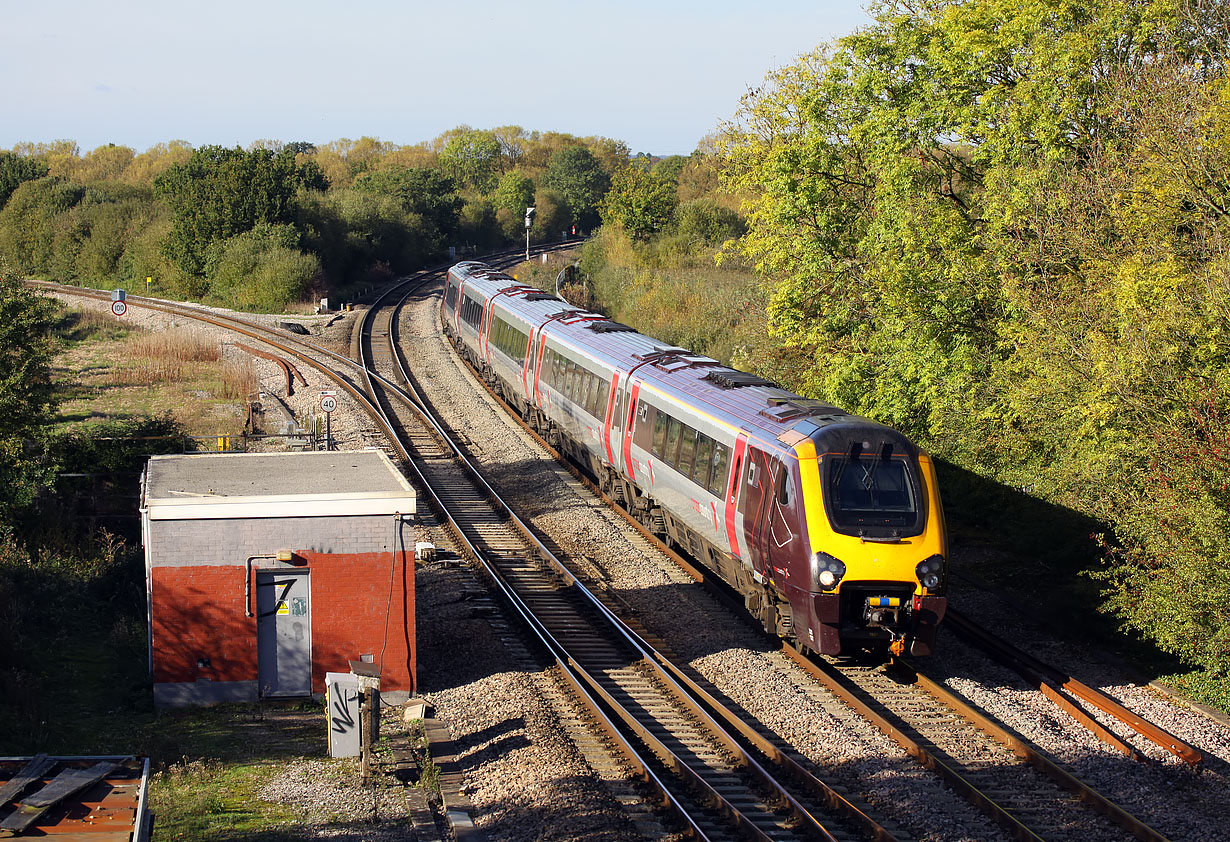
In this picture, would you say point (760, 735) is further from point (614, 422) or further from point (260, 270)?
point (260, 270)

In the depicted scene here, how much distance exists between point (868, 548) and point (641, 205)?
39795 millimetres

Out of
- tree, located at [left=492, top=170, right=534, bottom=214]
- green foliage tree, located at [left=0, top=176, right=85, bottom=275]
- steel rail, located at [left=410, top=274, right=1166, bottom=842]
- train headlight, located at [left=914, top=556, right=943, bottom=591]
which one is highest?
tree, located at [left=492, top=170, right=534, bottom=214]

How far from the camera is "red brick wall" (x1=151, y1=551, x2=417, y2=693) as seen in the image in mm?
12125

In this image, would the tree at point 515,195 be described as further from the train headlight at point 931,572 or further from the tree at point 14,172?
the train headlight at point 931,572

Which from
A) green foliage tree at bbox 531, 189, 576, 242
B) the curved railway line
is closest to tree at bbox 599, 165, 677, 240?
green foliage tree at bbox 531, 189, 576, 242

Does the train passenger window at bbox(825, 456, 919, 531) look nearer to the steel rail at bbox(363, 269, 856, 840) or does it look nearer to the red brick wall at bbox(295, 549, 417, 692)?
the steel rail at bbox(363, 269, 856, 840)

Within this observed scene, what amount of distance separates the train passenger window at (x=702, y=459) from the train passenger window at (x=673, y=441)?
72cm

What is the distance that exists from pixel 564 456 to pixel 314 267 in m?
26.0

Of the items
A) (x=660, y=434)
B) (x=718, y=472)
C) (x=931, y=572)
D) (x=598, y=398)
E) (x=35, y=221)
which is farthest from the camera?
(x=35, y=221)

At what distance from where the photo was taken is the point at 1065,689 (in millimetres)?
12430

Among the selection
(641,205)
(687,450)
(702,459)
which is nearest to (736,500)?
(702,459)

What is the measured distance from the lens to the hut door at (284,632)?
40.5 feet

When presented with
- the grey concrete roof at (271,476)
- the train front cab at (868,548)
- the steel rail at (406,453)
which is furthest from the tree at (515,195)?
the train front cab at (868,548)

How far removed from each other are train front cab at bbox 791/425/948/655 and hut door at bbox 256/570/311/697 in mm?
5494
